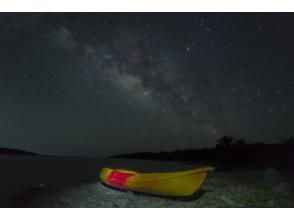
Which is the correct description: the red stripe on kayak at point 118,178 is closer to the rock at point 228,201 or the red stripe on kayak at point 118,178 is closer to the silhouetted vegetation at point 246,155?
the rock at point 228,201

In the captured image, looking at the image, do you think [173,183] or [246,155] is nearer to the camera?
[173,183]

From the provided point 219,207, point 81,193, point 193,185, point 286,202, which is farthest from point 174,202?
point 81,193

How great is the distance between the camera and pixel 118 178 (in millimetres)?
8312

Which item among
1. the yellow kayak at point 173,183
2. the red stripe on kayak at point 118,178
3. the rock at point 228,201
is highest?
the yellow kayak at point 173,183

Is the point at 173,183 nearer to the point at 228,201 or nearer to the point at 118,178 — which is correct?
the point at 228,201

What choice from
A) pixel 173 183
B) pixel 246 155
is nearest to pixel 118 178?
pixel 173 183

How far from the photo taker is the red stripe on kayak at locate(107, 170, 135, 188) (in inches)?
312

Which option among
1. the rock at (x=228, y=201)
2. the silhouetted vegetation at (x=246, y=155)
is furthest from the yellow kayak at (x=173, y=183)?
the silhouetted vegetation at (x=246, y=155)

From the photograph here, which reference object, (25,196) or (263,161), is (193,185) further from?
(263,161)

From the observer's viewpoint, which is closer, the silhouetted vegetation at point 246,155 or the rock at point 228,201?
the rock at point 228,201

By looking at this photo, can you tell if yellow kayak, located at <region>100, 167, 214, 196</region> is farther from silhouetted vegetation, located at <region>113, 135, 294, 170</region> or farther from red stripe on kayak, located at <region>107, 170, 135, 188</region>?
silhouetted vegetation, located at <region>113, 135, 294, 170</region>

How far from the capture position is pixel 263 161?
671 inches

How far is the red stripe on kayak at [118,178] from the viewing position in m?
7.92
